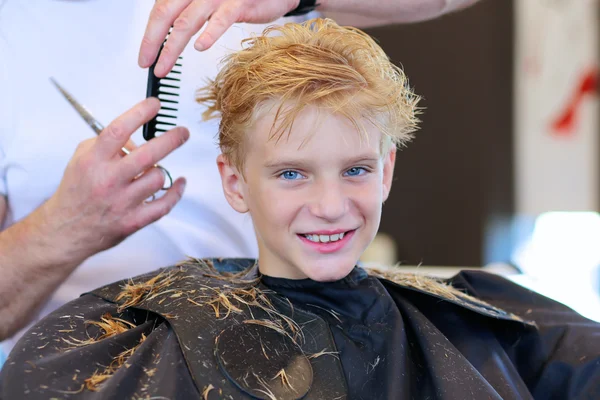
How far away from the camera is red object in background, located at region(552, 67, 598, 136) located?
286 cm

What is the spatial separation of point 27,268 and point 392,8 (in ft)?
3.00

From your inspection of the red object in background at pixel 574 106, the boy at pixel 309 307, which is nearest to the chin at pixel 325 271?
the boy at pixel 309 307

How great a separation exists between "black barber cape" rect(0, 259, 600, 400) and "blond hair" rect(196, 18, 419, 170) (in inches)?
9.6

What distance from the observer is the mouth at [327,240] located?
0.98 meters

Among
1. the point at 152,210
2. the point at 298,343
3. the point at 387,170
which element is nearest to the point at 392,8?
the point at 387,170

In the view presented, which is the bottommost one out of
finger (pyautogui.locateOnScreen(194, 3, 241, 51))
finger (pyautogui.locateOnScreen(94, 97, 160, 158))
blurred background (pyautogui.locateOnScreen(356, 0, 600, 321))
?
blurred background (pyautogui.locateOnScreen(356, 0, 600, 321))

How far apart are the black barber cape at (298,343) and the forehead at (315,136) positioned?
0.22 m

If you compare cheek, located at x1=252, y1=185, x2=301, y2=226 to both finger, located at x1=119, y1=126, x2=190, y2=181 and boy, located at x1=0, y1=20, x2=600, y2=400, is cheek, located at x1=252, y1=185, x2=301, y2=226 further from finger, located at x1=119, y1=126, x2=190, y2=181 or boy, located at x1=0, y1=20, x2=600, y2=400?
finger, located at x1=119, y1=126, x2=190, y2=181

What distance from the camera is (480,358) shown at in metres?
1.00

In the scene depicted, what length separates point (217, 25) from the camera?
103cm

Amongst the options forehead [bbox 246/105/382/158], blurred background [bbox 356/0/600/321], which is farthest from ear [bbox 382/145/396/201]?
blurred background [bbox 356/0/600/321]

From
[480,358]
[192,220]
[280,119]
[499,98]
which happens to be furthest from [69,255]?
[499,98]

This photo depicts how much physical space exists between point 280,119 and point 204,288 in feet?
0.93

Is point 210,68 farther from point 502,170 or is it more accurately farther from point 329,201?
point 502,170
